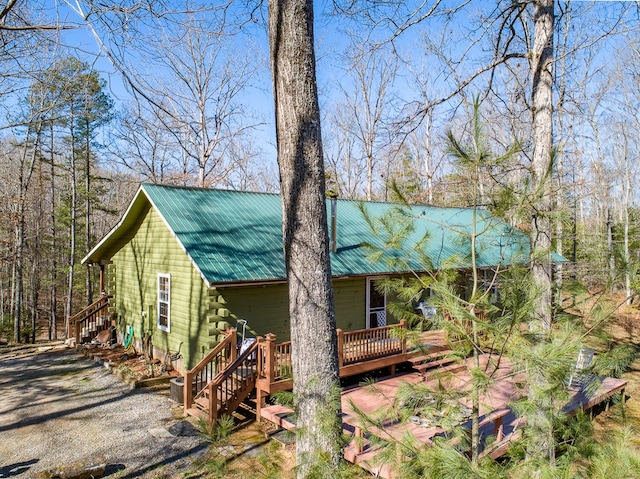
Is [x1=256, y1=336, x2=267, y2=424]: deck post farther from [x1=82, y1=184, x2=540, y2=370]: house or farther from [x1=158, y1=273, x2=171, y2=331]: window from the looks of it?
[x1=158, y1=273, x2=171, y2=331]: window

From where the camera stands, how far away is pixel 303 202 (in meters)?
4.20

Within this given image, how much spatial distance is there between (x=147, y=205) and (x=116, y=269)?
338 cm

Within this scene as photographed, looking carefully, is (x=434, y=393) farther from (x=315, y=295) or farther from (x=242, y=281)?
(x=242, y=281)

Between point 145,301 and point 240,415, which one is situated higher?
point 145,301

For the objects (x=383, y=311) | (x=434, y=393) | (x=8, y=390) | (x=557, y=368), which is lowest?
(x=8, y=390)

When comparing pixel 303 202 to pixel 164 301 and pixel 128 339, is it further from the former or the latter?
pixel 128 339

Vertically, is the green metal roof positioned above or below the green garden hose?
above

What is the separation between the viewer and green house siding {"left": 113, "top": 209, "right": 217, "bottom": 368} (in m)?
10.0

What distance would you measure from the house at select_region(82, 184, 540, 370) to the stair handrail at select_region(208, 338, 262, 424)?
51.5 inches

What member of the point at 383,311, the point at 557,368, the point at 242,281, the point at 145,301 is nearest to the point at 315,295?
the point at 557,368

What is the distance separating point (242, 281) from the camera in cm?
891

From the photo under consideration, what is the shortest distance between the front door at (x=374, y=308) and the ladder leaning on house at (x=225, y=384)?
164 inches

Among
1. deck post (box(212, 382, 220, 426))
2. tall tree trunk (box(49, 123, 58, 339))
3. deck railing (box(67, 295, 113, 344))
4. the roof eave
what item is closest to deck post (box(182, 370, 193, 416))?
deck post (box(212, 382, 220, 426))

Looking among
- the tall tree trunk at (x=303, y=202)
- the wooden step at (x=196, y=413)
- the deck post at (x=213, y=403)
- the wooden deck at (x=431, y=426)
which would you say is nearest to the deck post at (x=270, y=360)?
the wooden deck at (x=431, y=426)
